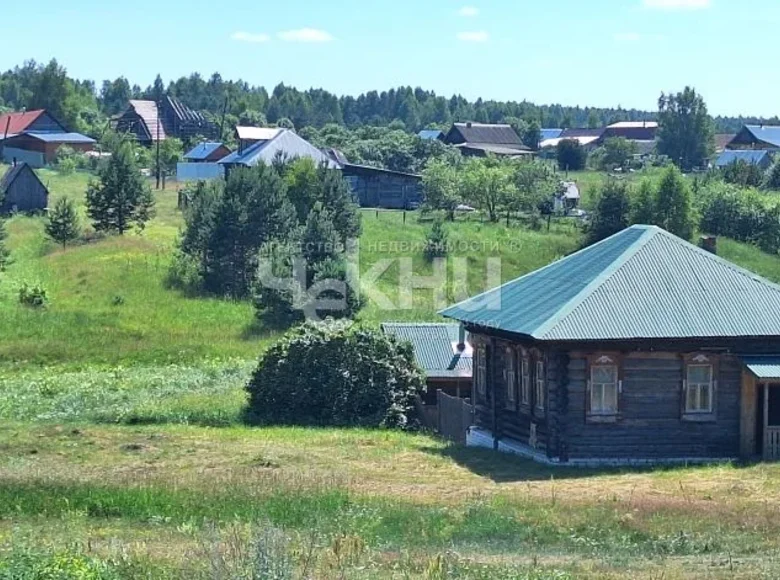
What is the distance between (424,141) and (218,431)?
7517cm

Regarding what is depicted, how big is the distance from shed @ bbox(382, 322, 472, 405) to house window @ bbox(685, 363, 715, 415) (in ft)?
28.6

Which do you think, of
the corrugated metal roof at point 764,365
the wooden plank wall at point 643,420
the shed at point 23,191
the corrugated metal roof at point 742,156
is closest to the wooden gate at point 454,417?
the wooden plank wall at point 643,420

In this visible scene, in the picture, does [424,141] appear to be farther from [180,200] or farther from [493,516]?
[493,516]

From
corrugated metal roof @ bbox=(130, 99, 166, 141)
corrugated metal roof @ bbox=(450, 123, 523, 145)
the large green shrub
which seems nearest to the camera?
the large green shrub

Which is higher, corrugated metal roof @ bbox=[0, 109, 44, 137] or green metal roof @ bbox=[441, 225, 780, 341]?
corrugated metal roof @ bbox=[0, 109, 44, 137]

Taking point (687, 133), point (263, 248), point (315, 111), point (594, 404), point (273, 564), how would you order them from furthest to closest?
point (315, 111), point (687, 133), point (263, 248), point (594, 404), point (273, 564)

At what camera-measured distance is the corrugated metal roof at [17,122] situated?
9444 centimetres

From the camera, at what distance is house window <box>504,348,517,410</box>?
28875mm

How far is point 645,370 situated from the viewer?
26.9 m

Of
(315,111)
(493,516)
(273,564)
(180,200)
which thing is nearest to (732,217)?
(180,200)

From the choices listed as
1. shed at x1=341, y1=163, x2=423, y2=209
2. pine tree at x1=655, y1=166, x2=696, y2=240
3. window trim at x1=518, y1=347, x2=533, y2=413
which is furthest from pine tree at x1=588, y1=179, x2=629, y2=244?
window trim at x1=518, y1=347, x2=533, y2=413

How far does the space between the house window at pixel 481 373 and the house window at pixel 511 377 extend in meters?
1.17

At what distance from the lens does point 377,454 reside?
2725 centimetres

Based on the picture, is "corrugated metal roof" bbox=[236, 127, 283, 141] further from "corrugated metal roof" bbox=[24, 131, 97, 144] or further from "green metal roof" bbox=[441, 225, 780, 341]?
"green metal roof" bbox=[441, 225, 780, 341]
